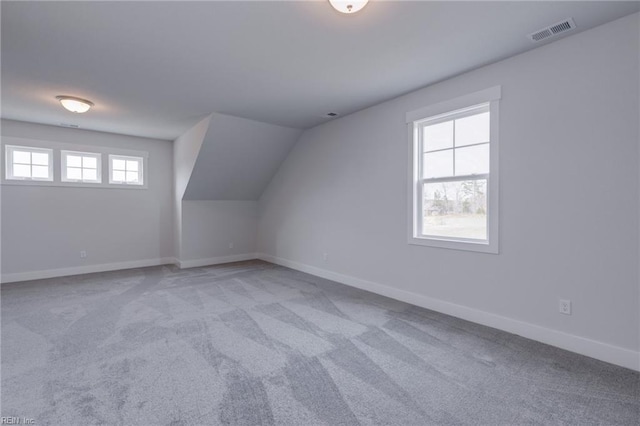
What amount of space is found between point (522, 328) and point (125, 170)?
6775 mm

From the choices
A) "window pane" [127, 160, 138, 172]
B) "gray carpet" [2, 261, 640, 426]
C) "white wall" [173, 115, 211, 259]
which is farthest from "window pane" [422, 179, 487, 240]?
"window pane" [127, 160, 138, 172]

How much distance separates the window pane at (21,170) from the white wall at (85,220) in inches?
8.5

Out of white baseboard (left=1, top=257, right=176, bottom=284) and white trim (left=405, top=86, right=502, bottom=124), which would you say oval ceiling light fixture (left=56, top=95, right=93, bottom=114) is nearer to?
white baseboard (left=1, top=257, right=176, bottom=284)

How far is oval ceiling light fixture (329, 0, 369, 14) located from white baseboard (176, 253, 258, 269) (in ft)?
17.4

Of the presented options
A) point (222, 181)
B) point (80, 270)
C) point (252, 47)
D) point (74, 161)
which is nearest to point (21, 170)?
point (74, 161)

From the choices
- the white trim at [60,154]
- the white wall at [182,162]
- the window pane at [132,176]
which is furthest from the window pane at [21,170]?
the white wall at [182,162]

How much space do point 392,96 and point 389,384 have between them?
3240 mm

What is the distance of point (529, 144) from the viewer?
2746 millimetres

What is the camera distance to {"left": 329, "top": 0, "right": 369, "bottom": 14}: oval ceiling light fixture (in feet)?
6.33

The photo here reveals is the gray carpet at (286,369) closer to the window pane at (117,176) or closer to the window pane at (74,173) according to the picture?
the window pane at (74,173)

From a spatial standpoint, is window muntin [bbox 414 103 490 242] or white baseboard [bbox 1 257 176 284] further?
white baseboard [bbox 1 257 176 284]

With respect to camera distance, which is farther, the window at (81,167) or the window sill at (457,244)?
the window at (81,167)

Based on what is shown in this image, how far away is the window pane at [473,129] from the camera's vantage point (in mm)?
3135

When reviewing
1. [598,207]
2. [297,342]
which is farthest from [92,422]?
[598,207]
